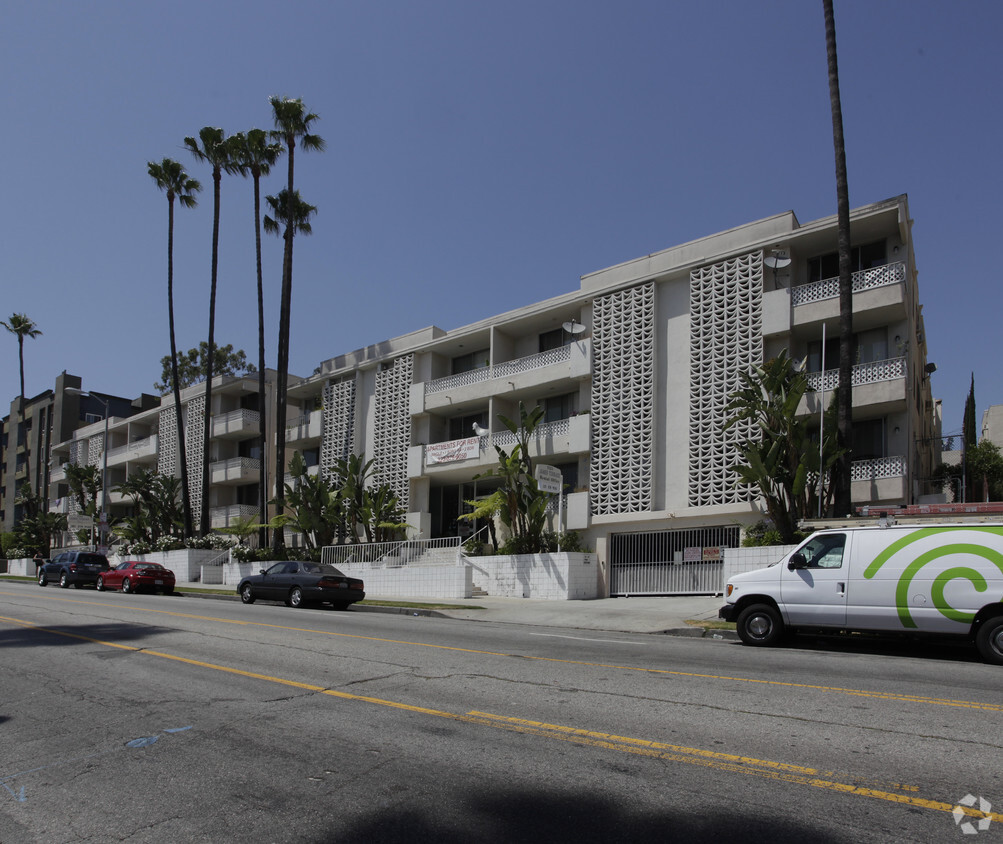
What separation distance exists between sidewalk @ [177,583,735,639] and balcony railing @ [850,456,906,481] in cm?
528

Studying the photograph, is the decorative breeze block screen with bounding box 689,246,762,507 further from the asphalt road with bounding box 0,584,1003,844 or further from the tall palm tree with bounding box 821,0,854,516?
the asphalt road with bounding box 0,584,1003,844

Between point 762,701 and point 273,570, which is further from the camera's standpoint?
point 273,570

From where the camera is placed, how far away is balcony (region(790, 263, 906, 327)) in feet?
73.0

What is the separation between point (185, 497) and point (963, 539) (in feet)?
126

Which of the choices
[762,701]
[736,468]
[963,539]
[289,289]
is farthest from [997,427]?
[762,701]

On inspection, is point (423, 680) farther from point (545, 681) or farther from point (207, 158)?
point (207, 158)

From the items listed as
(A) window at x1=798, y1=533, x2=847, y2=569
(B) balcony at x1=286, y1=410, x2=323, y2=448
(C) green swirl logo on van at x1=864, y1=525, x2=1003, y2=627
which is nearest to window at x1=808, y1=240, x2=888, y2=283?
(A) window at x1=798, y1=533, x2=847, y2=569

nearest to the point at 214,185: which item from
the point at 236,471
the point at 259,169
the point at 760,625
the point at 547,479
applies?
the point at 259,169

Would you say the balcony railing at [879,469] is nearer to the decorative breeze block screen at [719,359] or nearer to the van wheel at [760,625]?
the decorative breeze block screen at [719,359]

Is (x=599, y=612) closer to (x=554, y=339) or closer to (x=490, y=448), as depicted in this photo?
(x=490, y=448)

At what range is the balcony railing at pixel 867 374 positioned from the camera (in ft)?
72.6

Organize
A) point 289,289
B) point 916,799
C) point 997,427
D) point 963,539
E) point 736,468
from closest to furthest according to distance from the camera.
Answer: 1. point 916,799
2. point 963,539
3. point 736,468
4. point 289,289
5. point 997,427

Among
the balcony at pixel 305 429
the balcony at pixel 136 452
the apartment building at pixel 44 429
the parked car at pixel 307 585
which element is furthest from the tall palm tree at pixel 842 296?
the apartment building at pixel 44 429

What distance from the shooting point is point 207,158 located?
40062mm
